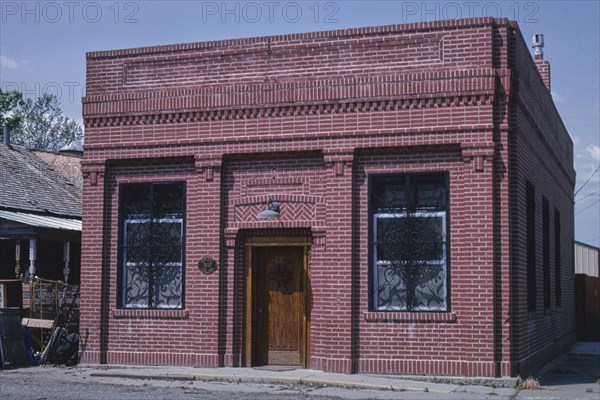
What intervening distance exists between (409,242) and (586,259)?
74.1ft

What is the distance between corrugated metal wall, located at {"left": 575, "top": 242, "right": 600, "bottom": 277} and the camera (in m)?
34.2

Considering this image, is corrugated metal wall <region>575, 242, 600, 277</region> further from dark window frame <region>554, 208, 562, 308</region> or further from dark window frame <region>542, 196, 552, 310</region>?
dark window frame <region>542, 196, 552, 310</region>

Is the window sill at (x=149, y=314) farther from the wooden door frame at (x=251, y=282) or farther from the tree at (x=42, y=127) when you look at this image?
the tree at (x=42, y=127)

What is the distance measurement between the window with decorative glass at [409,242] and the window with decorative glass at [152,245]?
143 inches

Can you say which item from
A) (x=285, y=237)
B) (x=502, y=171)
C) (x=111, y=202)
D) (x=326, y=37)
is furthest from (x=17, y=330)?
(x=502, y=171)

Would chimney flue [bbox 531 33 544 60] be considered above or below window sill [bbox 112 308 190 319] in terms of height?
above

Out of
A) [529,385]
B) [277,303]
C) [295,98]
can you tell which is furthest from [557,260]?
Result: [295,98]

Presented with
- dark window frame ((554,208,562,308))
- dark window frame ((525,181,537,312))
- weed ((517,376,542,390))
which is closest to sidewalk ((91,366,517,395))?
weed ((517,376,542,390))

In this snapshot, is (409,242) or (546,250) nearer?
(409,242)

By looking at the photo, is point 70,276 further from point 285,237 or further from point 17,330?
point 285,237

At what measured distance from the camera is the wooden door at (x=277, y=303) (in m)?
15.2

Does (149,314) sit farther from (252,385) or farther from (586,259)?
(586,259)

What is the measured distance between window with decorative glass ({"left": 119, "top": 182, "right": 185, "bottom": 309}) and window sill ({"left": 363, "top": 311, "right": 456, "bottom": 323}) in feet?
11.7

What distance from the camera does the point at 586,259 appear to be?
34562 mm
